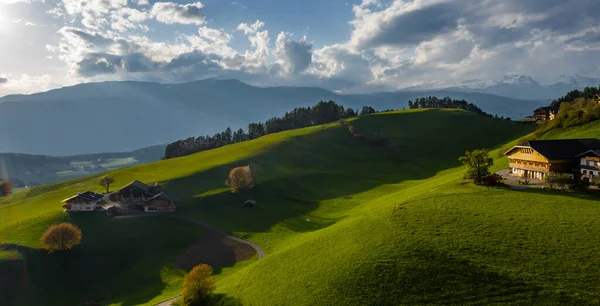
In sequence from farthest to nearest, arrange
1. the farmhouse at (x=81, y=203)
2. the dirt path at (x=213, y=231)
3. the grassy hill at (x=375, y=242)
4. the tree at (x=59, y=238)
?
the farmhouse at (x=81, y=203) < the tree at (x=59, y=238) < the dirt path at (x=213, y=231) < the grassy hill at (x=375, y=242)

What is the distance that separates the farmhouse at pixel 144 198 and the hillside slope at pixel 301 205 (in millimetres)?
4343

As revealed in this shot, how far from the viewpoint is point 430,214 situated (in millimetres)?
49250

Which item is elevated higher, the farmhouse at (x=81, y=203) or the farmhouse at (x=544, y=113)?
the farmhouse at (x=544, y=113)

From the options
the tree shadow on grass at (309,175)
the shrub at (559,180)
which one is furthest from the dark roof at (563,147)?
the tree shadow on grass at (309,175)

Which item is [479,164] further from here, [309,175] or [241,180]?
[309,175]

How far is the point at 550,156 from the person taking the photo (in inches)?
2312

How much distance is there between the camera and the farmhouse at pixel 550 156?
59.0 m

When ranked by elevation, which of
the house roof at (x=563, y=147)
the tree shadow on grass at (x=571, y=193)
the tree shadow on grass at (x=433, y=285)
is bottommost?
the tree shadow on grass at (x=433, y=285)

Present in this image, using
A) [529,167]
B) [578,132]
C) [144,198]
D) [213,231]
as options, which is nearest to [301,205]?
[213,231]

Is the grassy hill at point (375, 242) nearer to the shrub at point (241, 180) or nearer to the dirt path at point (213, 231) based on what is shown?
the dirt path at point (213, 231)

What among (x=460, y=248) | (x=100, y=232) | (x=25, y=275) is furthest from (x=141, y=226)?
(x=460, y=248)

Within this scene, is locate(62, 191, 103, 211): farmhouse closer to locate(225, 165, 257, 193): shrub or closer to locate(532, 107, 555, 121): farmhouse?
locate(225, 165, 257, 193): shrub

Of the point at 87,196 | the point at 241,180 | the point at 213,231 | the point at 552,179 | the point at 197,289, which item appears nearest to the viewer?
the point at 197,289

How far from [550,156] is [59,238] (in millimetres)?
92182
